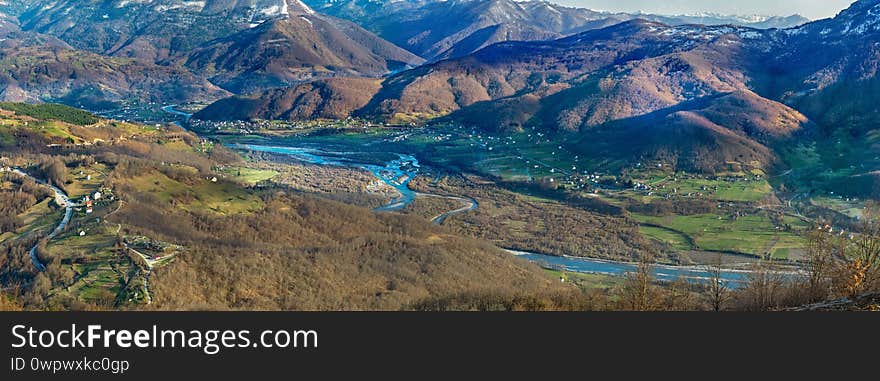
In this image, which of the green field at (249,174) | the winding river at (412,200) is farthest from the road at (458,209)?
the green field at (249,174)

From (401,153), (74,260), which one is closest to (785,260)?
(74,260)

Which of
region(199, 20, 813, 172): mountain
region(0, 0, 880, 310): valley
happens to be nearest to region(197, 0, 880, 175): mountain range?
region(199, 20, 813, 172): mountain

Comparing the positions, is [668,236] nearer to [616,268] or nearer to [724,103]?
[616,268]

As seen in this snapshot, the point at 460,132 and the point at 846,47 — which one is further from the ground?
the point at 846,47

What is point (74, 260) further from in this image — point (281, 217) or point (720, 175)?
point (720, 175)

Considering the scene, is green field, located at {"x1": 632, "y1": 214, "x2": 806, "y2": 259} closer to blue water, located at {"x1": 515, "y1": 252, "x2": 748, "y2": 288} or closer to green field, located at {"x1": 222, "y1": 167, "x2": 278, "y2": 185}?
blue water, located at {"x1": 515, "y1": 252, "x2": 748, "y2": 288}

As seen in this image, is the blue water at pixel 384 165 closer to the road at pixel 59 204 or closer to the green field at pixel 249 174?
the green field at pixel 249 174
